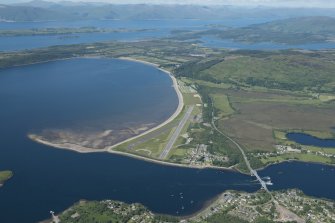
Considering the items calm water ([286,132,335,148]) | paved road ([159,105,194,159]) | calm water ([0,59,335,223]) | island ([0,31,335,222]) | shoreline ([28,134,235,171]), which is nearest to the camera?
island ([0,31,335,222])

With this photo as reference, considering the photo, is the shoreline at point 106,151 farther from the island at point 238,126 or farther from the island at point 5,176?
the island at point 5,176

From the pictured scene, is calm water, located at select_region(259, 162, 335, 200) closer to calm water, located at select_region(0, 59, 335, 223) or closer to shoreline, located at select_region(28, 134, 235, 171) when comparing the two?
calm water, located at select_region(0, 59, 335, 223)

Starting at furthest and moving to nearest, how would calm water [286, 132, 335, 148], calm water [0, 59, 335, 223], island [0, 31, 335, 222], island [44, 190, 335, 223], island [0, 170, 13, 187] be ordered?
1. calm water [286, 132, 335, 148]
2. island [0, 170, 13, 187]
3. calm water [0, 59, 335, 223]
4. island [0, 31, 335, 222]
5. island [44, 190, 335, 223]

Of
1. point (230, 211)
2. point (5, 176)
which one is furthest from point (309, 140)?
point (5, 176)

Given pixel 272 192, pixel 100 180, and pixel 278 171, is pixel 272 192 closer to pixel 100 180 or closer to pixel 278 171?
pixel 278 171

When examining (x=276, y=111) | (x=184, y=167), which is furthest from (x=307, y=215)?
(x=276, y=111)

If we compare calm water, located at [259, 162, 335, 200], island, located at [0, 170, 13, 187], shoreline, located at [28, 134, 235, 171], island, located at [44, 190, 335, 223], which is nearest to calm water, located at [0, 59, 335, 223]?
calm water, located at [259, 162, 335, 200]

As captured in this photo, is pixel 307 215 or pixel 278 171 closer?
pixel 307 215

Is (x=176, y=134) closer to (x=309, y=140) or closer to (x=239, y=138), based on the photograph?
(x=239, y=138)
